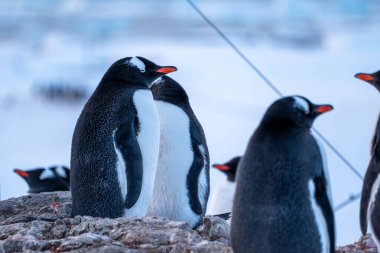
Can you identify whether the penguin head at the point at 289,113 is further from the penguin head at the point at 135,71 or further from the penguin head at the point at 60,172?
the penguin head at the point at 60,172

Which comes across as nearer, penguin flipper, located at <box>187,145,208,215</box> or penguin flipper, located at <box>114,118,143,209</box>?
penguin flipper, located at <box>114,118,143,209</box>

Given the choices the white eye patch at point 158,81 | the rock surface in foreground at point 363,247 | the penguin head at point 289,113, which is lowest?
the rock surface in foreground at point 363,247

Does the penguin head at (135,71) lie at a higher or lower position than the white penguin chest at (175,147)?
higher

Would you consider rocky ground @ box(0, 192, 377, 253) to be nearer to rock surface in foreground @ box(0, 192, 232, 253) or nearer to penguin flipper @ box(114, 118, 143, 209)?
rock surface in foreground @ box(0, 192, 232, 253)

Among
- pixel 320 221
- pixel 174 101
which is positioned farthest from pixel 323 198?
pixel 174 101

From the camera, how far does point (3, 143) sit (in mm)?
9922

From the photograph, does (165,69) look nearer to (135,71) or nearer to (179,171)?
(135,71)

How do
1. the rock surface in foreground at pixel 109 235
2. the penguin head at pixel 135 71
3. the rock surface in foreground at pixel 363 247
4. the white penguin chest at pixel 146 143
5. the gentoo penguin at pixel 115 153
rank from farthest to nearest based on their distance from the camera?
the penguin head at pixel 135 71 → the white penguin chest at pixel 146 143 → the gentoo penguin at pixel 115 153 → the rock surface in foreground at pixel 363 247 → the rock surface in foreground at pixel 109 235

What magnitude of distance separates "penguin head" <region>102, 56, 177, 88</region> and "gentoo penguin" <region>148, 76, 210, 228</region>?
22cm

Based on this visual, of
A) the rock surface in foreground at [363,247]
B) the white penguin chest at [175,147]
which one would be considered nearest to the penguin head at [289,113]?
the rock surface in foreground at [363,247]

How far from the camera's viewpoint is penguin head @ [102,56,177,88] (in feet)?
11.9

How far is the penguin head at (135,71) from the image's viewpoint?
3627mm

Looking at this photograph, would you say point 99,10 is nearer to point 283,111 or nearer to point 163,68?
point 163,68

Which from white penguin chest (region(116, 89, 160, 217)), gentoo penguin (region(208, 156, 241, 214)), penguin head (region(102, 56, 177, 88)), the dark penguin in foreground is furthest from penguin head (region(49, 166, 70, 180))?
the dark penguin in foreground
